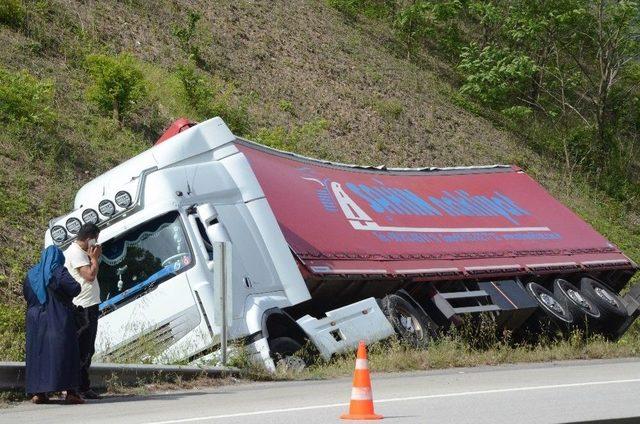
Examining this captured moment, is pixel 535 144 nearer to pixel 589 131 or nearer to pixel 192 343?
pixel 589 131

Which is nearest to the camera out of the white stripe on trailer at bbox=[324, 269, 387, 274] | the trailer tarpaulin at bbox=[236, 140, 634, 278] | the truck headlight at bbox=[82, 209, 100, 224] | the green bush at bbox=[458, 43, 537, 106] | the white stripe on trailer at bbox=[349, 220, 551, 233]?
the truck headlight at bbox=[82, 209, 100, 224]

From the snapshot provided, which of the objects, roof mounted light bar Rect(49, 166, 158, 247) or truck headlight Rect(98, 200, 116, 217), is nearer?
roof mounted light bar Rect(49, 166, 158, 247)

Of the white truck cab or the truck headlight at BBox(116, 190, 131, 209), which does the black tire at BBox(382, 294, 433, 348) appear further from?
the truck headlight at BBox(116, 190, 131, 209)

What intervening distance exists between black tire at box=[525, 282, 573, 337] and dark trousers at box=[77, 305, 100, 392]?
30.2 feet

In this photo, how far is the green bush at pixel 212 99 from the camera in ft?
84.2

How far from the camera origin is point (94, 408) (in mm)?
9242

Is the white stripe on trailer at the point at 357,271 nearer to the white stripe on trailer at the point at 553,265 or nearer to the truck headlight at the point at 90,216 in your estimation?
the truck headlight at the point at 90,216

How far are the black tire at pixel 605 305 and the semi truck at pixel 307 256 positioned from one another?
0.11 feet

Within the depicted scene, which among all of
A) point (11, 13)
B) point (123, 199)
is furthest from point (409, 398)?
point (11, 13)

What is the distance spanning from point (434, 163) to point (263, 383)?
69.4 ft

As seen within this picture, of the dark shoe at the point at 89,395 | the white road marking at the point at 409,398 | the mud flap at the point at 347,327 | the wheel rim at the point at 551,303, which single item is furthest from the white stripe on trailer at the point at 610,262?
the dark shoe at the point at 89,395

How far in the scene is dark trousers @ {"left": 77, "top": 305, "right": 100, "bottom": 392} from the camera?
10008 mm

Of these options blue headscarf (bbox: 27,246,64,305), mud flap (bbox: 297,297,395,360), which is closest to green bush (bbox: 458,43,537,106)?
mud flap (bbox: 297,297,395,360)

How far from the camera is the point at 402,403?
9133 mm
